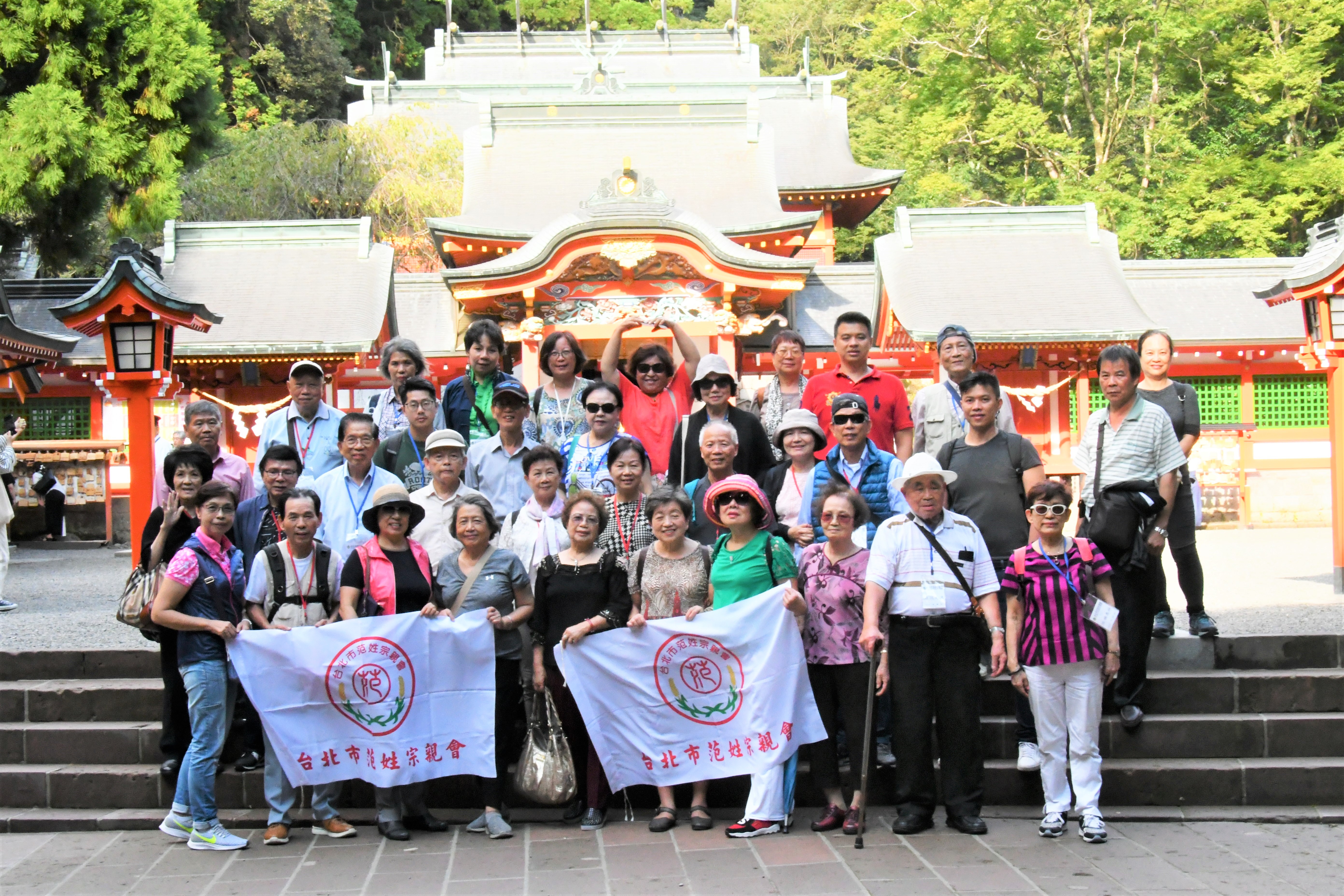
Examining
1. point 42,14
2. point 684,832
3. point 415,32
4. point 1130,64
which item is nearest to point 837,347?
point 684,832

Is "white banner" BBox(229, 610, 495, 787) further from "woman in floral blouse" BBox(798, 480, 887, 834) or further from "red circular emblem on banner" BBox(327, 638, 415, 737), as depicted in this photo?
"woman in floral blouse" BBox(798, 480, 887, 834)

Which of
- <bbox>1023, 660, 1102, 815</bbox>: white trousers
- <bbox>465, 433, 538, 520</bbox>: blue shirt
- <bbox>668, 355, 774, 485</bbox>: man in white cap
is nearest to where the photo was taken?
<bbox>1023, 660, 1102, 815</bbox>: white trousers

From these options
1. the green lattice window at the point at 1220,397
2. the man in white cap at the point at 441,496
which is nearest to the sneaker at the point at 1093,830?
the man in white cap at the point at 441,496

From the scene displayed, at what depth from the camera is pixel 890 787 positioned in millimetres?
5641

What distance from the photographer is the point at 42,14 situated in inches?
619

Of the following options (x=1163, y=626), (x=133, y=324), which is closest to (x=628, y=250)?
(x=133, y=324)

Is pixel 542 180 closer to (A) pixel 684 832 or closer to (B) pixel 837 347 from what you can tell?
(B) pixel 837 347

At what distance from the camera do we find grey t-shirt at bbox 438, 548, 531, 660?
5.44 m

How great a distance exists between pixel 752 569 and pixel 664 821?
3.86 ft

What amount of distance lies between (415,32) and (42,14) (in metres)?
23.8

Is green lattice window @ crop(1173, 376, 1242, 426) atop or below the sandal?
atop

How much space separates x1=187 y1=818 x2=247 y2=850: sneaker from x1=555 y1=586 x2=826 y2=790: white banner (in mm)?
1561

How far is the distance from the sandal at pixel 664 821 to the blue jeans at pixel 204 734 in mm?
1900

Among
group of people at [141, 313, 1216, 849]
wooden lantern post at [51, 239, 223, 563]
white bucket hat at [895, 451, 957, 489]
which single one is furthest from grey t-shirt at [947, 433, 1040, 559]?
wooden lantern post at [51, 239, 223, 563]
